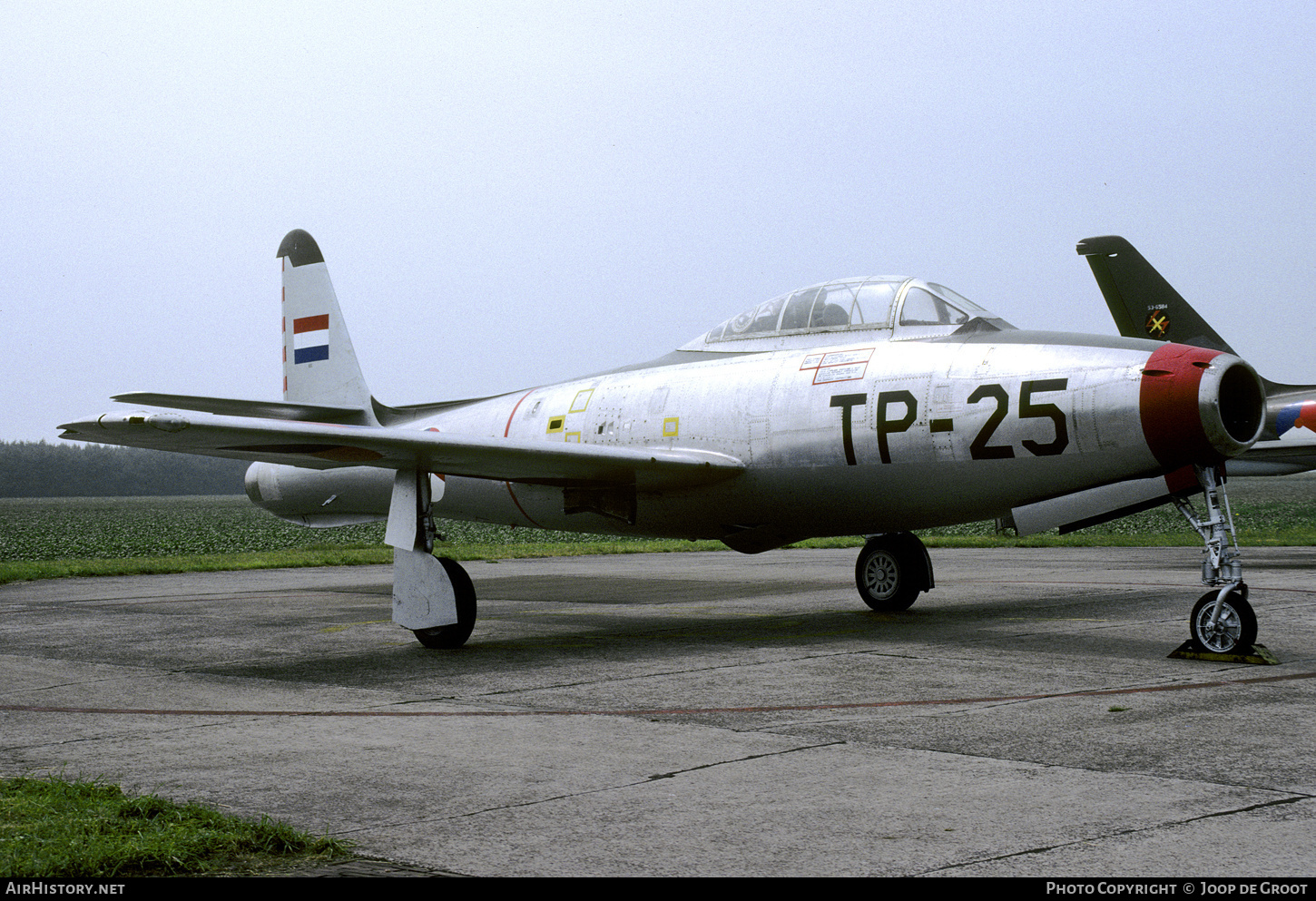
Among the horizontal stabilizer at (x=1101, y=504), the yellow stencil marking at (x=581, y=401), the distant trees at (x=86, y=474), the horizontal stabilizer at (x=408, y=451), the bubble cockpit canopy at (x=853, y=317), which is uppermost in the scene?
the bubble cockpit canopy at (x=853, y=317)

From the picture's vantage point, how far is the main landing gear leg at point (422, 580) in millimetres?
10078

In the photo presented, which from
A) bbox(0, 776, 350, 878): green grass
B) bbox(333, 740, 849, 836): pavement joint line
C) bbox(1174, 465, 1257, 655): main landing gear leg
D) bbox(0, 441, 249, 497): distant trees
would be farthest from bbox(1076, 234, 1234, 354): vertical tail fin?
bbox(0, 441, 249, 497): distant trees

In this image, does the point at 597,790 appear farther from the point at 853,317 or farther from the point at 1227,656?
the point at 853,317

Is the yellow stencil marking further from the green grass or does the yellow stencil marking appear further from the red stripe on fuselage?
the green grass

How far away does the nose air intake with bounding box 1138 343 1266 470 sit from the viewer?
8648mm

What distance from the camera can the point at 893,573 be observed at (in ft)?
41.1

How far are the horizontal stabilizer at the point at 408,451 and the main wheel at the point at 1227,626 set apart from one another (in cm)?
422

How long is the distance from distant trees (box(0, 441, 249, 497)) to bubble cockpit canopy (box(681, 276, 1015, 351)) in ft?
553

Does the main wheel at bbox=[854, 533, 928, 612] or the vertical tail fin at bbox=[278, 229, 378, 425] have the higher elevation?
the vertical tail fin at bbox=[278, 229, 378, 425]

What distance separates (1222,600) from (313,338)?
1188cm

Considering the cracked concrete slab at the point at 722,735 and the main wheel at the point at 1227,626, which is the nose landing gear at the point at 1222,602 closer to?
the main wheel at the point at 1227,626

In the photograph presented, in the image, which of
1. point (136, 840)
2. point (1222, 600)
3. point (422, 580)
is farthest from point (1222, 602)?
point (136, 840)

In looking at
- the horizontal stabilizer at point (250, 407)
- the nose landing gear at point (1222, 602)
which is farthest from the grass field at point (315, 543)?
the nose landing gear at point (1222, 602)

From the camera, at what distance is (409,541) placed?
10188 millimetres
